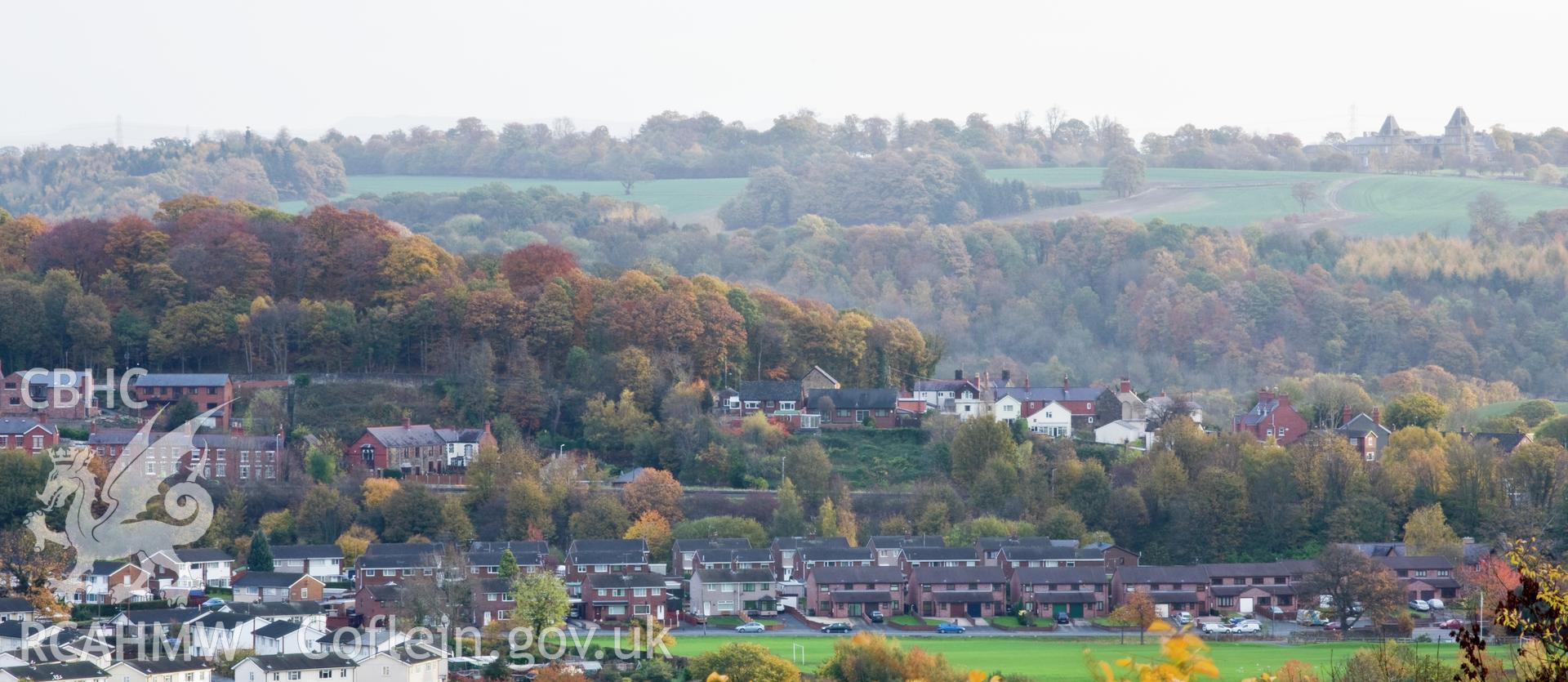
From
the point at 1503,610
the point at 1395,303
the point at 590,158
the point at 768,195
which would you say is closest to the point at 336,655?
the point at 1503,610

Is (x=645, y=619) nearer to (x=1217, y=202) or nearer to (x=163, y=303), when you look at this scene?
(x=163, y=303)

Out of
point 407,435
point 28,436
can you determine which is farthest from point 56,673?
point 407,435

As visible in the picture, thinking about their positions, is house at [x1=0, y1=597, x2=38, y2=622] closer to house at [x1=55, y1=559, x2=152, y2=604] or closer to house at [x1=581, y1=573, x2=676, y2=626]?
house at [x1=55, y1=559, x2=152, y2=604]

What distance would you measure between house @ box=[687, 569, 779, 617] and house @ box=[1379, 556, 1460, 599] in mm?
10349

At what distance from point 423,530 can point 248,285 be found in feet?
37.1

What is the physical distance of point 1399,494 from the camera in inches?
1581

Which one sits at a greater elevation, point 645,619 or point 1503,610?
point 1503,610

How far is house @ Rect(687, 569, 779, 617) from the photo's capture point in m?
35.4

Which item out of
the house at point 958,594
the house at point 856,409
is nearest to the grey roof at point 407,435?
the house at point 856,409

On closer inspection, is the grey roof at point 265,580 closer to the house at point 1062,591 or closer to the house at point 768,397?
the house at point 1062,591

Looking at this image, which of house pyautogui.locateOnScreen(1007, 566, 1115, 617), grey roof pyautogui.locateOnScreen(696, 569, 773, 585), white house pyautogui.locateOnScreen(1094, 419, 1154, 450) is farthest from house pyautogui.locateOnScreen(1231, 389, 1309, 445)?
grey roof pyautogui.locateOnScreen(696, 569, 773, 585)

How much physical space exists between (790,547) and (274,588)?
8.99 m

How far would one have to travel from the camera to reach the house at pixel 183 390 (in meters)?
43.1

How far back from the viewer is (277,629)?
29.7 meters
